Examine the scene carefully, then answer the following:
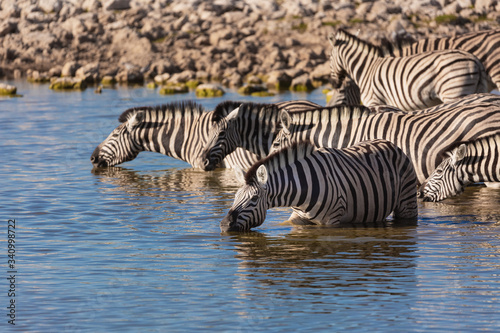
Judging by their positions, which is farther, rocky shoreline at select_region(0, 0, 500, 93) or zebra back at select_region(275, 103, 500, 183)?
rocky shoreline at select_region(0, 0, 500, 93)

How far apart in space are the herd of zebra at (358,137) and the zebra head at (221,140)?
0.06 ft

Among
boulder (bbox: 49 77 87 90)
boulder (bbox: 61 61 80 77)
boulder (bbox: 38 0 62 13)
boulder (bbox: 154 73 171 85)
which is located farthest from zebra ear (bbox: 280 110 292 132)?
boulder (bbox: 38 0 62 13)

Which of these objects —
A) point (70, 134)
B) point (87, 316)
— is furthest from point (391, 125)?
point (70, 134)

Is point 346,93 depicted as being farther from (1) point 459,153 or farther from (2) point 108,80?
(2) point 108,80

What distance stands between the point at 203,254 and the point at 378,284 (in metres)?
2.36

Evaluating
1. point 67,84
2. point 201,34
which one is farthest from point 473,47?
point 201,34

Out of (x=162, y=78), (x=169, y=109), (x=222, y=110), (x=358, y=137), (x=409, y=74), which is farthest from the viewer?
(x=162, y=78)

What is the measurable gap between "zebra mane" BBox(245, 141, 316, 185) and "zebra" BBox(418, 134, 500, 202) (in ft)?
9.80

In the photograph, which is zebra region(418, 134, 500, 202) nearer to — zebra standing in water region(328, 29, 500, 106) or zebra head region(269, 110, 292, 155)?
zebra head region(269, 110, 292, 155)

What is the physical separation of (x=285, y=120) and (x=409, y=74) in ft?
14.8

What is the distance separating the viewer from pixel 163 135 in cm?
1862

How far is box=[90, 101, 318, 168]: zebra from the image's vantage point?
18.5m

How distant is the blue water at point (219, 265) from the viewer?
8914 millimetres

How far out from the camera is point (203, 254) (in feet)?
37.3
